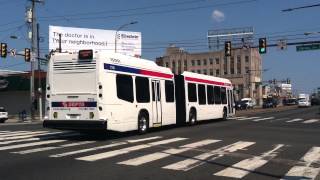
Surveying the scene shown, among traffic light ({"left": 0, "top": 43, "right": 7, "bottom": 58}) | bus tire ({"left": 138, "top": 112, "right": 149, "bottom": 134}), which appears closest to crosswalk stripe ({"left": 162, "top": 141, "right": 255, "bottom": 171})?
bus tire ({"left": 138, "top": 112, "right": 149, "bottom": 134})

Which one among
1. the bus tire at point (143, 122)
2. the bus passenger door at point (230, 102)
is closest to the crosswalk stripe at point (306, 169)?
the bus tire at point (143, 122)

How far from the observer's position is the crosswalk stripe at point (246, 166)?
37.3 ft

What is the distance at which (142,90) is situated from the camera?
21.4 m

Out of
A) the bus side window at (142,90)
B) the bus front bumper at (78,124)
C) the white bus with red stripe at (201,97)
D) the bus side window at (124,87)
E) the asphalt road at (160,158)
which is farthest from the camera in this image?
the white bus with red stripe at (201,97)

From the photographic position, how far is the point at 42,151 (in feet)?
49.1

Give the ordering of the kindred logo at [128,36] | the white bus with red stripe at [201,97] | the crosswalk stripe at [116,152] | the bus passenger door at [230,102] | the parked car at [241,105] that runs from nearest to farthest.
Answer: the crosswalk stripe at [116,152] < the white bus with red stripe at [201,97] < the bus passenger door at [230,102] < the kindred logo at [128,36] < the parked car at [241,105]

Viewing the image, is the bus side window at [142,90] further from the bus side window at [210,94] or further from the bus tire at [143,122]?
the bus side window at [210,94]

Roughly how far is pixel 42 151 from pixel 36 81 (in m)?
49.5

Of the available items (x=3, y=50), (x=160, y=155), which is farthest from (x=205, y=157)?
(x=3, y=50)

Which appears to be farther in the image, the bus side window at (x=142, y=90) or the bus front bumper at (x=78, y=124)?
the bus side window at (x=142, y=90)

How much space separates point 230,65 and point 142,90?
431ft

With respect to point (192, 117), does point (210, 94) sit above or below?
above

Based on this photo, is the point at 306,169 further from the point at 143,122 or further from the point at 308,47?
the point at 308,47

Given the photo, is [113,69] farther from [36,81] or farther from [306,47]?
[36,81]
